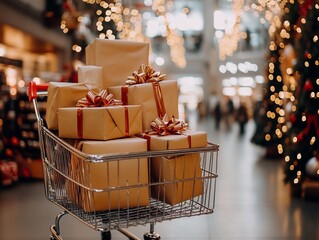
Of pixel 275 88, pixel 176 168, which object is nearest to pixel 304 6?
pixel 275 88

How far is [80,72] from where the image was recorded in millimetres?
2840

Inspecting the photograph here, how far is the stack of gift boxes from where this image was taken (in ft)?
8.30

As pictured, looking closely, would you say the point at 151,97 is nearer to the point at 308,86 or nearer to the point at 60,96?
the point at 60,96

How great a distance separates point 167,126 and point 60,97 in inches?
24.7

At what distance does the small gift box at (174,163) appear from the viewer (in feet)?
8.49

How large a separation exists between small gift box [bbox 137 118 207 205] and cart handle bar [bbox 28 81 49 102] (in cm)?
72

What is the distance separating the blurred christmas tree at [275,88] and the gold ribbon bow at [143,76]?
5613mm

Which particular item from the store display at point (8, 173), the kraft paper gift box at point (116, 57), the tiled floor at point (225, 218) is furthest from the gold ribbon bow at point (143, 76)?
the store display at point (8, 173)

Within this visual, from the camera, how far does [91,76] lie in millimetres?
2844

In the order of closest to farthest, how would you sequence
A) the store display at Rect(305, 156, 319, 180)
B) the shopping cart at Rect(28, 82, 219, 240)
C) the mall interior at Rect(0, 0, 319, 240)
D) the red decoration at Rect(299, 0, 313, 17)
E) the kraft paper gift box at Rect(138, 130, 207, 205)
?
the shopping cart at Rect(28, 82, 219, 240)
the kraft paper gift box at Rect(138, 130, 207, 205)
the mall interior at Rect(0, 0, 319, 240)
the store display at Rect(305, 156, 319, 180)
the red decoration at Rect(299, 0, 313, 17)

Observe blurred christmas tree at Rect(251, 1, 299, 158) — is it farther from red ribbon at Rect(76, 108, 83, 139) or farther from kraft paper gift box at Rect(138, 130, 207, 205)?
red ribbon at Rect(76, 108, 83, 139)

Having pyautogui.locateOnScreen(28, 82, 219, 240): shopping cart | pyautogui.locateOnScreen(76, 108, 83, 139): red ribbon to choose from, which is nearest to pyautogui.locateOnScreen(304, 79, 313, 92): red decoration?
pyautogui.locateOnScreen(28, 82, 219, 240): shopping cart

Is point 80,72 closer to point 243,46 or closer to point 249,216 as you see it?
point 249,216

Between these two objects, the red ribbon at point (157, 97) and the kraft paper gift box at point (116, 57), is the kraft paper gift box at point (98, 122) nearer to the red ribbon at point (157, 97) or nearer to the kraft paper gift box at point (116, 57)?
the red ribbon at point (157, 97)
